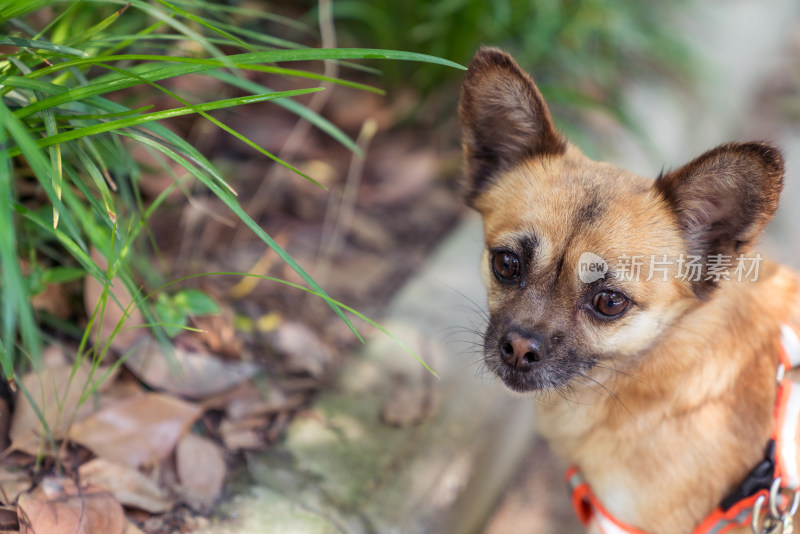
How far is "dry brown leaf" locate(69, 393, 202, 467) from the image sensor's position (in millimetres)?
2289

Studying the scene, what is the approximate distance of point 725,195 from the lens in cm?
204

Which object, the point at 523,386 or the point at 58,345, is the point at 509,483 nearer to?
the point at 523,386

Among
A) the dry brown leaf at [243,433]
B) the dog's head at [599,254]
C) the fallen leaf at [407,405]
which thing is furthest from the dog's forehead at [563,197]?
the dry brown leaf at [243,433]

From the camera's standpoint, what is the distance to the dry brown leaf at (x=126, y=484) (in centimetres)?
217

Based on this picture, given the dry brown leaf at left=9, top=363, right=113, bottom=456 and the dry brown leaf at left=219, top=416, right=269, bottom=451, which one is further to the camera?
the dry brown leaf at left=219, top=416, right=269, bottom=451

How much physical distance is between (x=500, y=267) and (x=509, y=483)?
1.49 meters

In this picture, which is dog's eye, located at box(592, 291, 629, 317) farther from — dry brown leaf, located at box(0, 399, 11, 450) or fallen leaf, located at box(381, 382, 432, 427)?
dry brown leaf, located at box(0, 399, 11, 450)

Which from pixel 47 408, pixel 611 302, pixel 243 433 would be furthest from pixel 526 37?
pixel 47 408

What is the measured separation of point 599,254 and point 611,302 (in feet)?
0.52

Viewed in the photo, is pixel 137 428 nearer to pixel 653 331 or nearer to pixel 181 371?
pixel 181 371

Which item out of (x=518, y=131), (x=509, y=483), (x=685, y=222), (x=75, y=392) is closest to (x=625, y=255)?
(x=685, y=222)

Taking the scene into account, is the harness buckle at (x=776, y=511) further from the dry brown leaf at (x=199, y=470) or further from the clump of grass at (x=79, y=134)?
the dry brown leaf at (x=199, y=470)

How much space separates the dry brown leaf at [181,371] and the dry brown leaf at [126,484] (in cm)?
39

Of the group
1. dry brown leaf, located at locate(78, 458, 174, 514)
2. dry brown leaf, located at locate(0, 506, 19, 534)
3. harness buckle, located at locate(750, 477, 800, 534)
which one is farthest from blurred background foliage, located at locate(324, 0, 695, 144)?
dry brown leaf, located at locate(0, 506, 19, 534)
